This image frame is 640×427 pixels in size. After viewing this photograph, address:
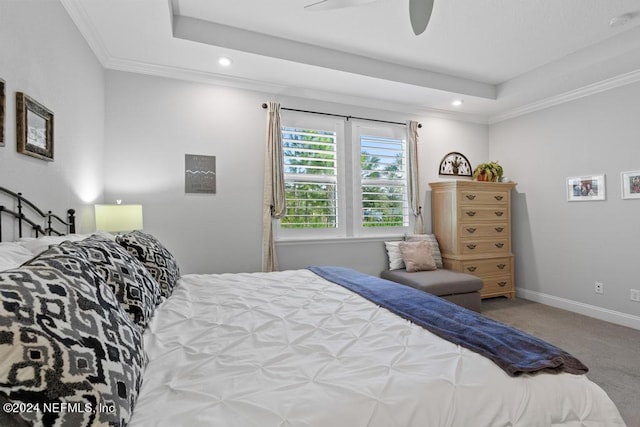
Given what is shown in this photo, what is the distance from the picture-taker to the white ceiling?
8.12ft

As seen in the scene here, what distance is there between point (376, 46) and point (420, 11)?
1418 mm

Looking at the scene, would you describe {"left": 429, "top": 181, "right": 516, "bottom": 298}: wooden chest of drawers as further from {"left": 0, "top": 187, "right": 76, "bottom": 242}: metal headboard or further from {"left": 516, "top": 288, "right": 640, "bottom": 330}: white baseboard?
{"left": 0, "top": 187, "right": 76, "bottom": 242}: metal headboard

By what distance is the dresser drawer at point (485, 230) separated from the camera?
3966 millimetres

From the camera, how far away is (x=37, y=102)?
1.71 meters

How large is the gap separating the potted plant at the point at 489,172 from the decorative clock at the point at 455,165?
25 cm

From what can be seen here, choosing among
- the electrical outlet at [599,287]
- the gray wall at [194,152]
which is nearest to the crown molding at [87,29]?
the gray wall at [194,152]

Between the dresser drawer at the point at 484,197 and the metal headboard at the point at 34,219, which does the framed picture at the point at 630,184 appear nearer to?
the dresser drawer at the point at 484,197

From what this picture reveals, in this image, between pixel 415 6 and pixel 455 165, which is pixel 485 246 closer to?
pixel 455 165

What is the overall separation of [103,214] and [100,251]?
151cm

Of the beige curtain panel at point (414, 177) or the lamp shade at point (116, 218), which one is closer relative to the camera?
the lamp shade at point (116, 218)

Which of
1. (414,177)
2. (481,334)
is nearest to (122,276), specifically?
(481,334)

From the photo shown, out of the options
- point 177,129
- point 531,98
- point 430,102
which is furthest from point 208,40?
point 531,98

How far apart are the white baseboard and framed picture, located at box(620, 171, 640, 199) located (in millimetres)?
1247

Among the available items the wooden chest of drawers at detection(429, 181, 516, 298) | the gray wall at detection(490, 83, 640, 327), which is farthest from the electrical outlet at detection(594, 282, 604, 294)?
the wooden chest of drawers at detection(429, 181, 516, 298)
